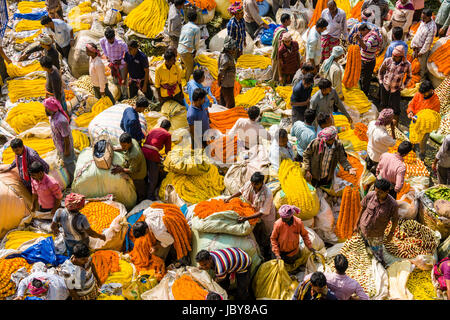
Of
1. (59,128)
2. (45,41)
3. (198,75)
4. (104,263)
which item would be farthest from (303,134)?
(45,41)

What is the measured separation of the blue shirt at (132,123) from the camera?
237 inches

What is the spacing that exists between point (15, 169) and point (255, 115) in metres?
2.73

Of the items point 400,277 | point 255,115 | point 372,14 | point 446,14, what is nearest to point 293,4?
point 372,14

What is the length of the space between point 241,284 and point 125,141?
77.5 inches

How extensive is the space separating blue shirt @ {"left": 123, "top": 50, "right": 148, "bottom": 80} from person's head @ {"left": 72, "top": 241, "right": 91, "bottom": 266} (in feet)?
11.2

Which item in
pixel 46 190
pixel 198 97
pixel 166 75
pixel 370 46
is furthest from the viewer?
pixel 370 46

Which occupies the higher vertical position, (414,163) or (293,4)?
(293,4)

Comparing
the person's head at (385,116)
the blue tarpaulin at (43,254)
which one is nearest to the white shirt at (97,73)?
the blue tarpaulin at (43,254)

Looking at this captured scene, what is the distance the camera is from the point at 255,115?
607 centimetres

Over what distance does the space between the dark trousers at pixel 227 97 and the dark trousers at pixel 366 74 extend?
2.07 metres

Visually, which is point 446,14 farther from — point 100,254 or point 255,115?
point 100,254

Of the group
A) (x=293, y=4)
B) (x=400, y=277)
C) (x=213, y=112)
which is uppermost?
(x=293, y=4)

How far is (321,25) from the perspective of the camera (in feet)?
24.1

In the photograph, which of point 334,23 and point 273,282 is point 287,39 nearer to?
Answer: point 334,23
